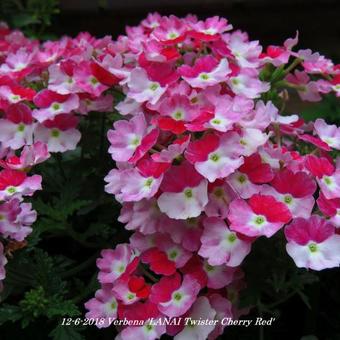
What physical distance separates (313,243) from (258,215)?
0.31 ft

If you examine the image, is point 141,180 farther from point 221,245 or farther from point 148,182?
point 221,245

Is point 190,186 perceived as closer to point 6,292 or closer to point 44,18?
point 6,292

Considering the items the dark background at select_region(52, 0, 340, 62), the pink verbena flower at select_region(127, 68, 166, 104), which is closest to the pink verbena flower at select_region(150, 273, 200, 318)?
the pink verbena flower at select_region(127, 68, 166, 104)

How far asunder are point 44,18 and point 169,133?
1.06 metres

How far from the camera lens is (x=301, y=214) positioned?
1022 millimetres

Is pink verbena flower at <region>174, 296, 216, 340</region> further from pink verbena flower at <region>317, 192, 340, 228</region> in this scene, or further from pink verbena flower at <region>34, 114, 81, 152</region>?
pink verbena flower at <region>34, 114, 81, 152</region>

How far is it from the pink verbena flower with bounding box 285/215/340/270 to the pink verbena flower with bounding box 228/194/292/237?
0.08 ft

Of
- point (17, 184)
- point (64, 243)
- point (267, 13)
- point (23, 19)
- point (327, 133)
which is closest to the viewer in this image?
point (17, 184)

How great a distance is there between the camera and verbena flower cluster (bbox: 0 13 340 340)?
1.02 m

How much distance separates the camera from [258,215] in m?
1.01

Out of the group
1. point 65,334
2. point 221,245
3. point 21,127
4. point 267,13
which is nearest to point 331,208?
point 221,245

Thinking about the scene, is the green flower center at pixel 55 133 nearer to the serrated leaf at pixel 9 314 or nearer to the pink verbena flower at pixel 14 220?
the pink verbena flower at pixel 14 220

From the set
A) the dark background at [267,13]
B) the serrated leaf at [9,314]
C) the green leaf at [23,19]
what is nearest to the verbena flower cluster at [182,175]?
the serrated leaf at [9,314]

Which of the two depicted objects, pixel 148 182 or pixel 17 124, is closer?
pixel 148 182
